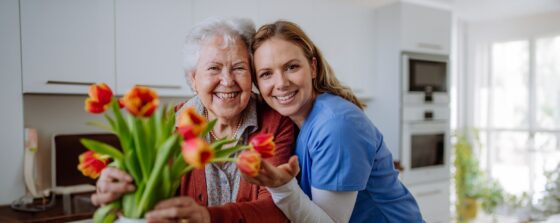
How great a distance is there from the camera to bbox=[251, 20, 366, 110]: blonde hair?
3.46 feet

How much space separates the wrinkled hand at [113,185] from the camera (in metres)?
0.61

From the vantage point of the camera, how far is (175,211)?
0.60 m

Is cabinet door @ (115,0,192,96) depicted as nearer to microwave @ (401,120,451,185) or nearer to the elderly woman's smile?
the elderly woman's smile

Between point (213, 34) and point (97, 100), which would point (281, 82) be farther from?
point (97, 100)

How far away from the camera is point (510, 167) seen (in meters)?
4.59

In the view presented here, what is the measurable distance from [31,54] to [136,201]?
1736 mm

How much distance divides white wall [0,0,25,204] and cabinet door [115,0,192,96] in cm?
47

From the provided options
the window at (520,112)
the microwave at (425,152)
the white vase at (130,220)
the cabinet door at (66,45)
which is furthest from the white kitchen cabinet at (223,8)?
the window at (520,112)

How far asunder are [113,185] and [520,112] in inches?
189

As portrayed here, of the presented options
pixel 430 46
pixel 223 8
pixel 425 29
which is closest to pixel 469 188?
pixel 430 46

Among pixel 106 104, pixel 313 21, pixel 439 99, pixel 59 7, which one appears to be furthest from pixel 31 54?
pixel 439 99

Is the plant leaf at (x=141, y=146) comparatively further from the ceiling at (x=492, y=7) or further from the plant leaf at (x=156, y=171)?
the ceiling at (x=492, y=7)

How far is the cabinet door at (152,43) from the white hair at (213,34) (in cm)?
133

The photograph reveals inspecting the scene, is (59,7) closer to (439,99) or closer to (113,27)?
(113,27)
